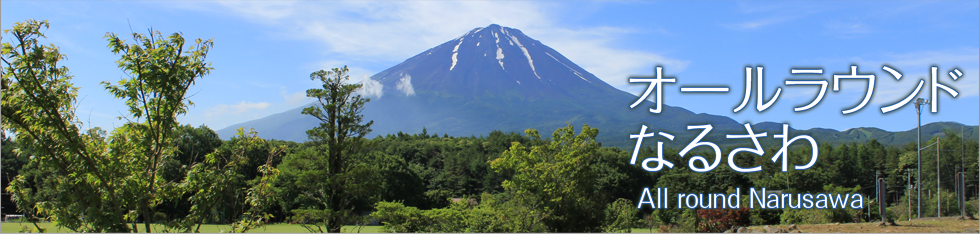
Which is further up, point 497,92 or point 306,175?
point 497,92

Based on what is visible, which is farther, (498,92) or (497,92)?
(497,92)

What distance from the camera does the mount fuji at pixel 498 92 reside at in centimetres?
15375

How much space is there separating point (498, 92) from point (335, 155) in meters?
176

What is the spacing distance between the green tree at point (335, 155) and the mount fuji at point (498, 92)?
4987 inches

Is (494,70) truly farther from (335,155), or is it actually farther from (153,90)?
(153,90)

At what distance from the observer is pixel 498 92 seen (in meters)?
192

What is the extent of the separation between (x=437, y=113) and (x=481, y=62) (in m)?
24.5

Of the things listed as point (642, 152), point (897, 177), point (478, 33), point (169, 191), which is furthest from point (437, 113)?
point (169, 191)

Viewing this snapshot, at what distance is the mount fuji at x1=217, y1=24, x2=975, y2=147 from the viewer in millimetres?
153750

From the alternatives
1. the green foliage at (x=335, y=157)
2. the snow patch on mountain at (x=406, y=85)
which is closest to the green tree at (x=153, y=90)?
the green foliage at (x=335, y=157)

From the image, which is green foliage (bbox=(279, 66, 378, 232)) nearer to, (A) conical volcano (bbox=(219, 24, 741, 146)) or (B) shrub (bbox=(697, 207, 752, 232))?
(B) shrub (bbox=(697, 207, 752, 232))

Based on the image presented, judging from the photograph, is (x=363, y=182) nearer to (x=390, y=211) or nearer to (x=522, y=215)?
(x=390, y=211)

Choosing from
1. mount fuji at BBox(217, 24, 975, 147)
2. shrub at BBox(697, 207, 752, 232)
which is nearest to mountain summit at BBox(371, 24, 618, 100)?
mount fuji at BBox(217, 24, 975, 147)

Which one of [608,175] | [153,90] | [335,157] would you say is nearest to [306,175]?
[335,157]
